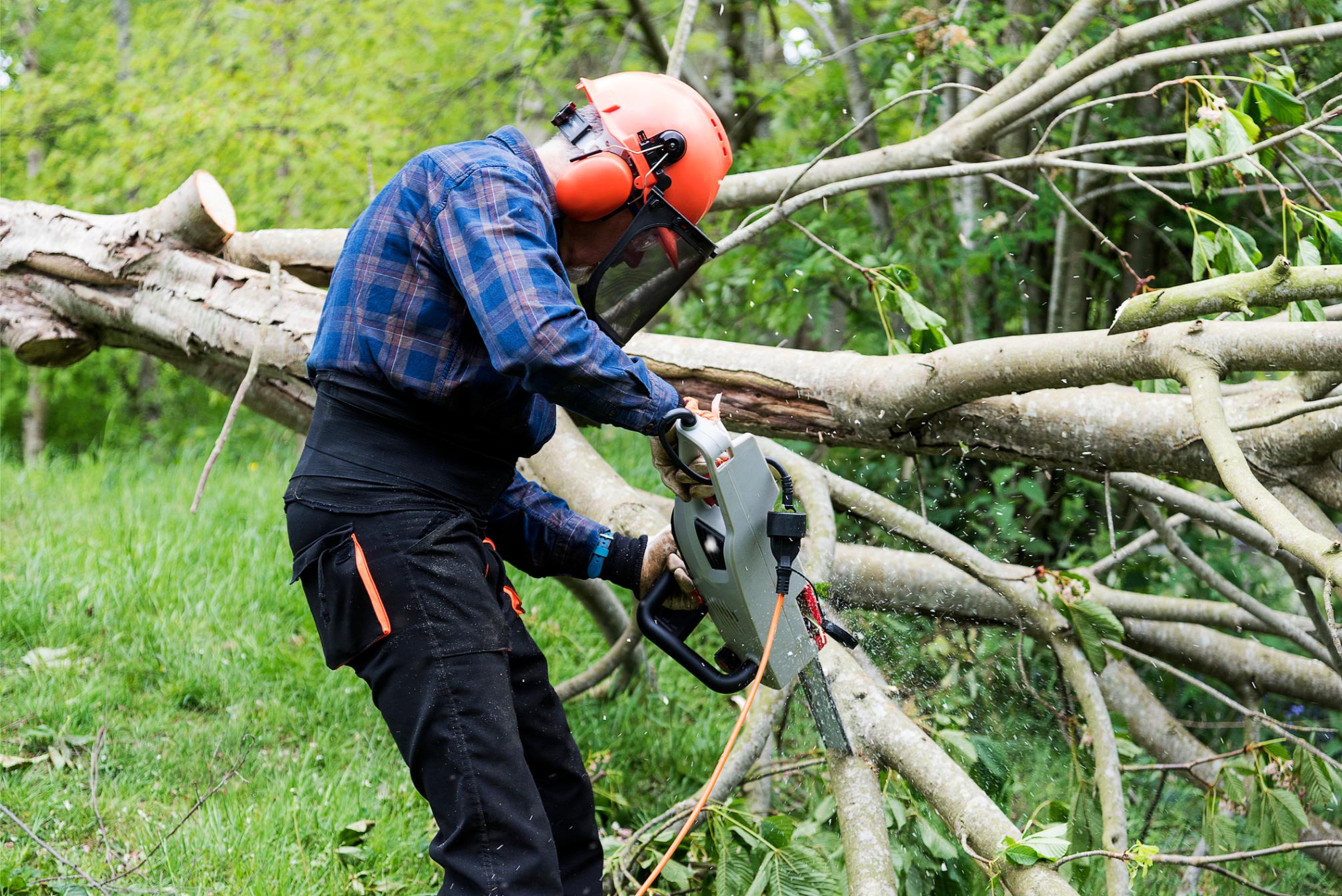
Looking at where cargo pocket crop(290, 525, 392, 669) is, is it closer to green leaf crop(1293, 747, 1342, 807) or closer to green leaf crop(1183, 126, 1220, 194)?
green leaf crop(1183, 126, 1220, 194)

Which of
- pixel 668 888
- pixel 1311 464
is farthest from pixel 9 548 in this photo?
pixel 1311 464

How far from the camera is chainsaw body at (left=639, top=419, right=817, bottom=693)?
6.27 ft

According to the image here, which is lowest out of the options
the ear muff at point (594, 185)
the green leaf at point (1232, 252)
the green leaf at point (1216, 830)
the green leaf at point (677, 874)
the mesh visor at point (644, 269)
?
the green leaf at point (1216, 830)

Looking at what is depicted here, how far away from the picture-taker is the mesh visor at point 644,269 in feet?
6.78

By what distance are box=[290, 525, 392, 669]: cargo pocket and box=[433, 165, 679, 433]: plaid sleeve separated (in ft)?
1.63

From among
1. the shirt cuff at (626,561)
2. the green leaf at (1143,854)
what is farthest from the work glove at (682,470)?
the green leaf at (1143,854)

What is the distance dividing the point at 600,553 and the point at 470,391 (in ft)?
2.02

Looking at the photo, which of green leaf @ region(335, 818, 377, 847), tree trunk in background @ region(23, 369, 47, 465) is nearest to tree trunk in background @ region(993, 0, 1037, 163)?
green leaf @ region(335, 818, 377, 847)

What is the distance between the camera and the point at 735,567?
1.96 metres

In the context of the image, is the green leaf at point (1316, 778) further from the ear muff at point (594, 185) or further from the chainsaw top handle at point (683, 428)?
the ear muff at point (594, 185)

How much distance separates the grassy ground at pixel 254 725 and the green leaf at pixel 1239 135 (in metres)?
1.61

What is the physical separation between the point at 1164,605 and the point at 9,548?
4.41 metres

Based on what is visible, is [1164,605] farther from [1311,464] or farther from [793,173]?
[793,173]

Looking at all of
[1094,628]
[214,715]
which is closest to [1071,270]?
[1094,628]
